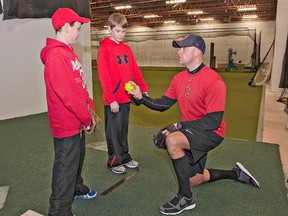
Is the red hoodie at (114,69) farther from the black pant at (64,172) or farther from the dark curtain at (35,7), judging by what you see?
the dark curtain at (35,7)

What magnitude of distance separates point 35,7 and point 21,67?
1084 mm

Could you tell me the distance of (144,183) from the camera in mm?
2561

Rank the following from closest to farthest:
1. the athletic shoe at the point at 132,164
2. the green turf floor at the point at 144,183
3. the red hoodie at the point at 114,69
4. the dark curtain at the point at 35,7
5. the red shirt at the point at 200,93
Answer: the red shirt at the point at 200,93, the green turf floor at the point at 144,183, the red hoodie at the point at 114,69, the athletic shoe at the point at 132,164, the dark curtain at the point at 35,7

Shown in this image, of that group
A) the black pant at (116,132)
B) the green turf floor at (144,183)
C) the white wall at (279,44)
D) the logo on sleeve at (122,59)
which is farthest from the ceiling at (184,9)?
the black pant at (116,132)

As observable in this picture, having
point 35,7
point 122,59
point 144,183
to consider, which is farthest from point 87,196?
point 35,7

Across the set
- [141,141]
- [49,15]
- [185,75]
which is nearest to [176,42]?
[185,75]

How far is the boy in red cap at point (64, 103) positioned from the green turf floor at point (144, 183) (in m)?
0.41

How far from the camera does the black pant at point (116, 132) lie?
107 inches

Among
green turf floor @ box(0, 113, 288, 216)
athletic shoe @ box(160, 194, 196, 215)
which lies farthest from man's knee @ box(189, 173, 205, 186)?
athletic shoe @ box(160, 194, 196, 215)

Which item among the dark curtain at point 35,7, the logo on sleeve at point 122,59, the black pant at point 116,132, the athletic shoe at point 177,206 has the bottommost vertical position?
the athletic shoe at point 177,206

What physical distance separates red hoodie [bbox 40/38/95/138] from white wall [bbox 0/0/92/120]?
377cm

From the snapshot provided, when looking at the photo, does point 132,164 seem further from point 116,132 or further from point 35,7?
point 35,7

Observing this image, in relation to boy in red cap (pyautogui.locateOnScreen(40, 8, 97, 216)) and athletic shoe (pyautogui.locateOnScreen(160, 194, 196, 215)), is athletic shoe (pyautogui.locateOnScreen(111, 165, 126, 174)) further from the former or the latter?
boy in red cap (pyautogui.locateOnScreen(40, 8, 97, 216))

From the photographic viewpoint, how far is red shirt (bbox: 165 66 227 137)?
6.49 feet
